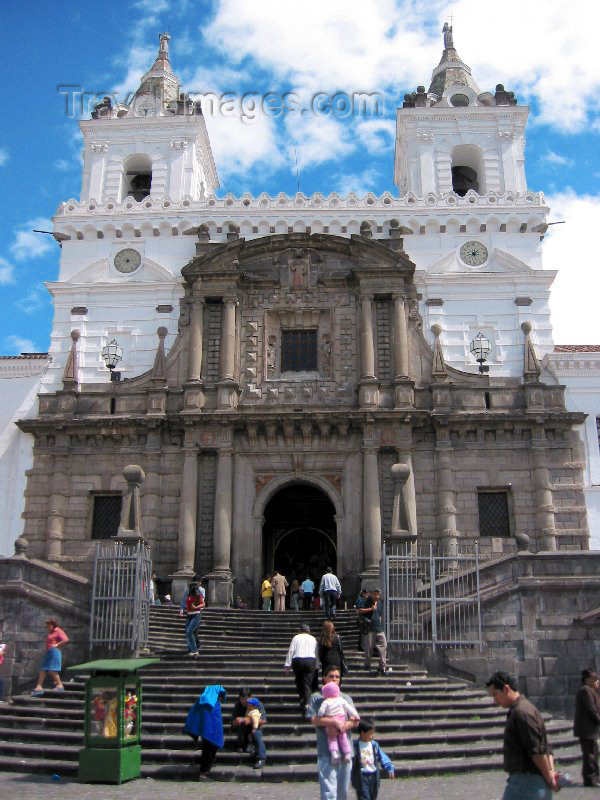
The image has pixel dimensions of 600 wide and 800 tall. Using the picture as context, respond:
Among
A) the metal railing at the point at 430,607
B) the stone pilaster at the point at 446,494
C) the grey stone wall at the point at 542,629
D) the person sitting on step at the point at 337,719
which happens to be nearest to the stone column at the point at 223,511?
the stone pilaster at the point at 446,494

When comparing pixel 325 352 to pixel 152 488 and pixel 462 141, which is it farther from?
pixel 462 141

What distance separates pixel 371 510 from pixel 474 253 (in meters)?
10.2

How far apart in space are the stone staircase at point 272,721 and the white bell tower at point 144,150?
1883 centimetres

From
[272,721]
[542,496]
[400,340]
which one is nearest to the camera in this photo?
[272,721]

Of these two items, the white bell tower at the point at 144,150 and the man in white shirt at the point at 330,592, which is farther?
the white bell tower at the point at 144,150

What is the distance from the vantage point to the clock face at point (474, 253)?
29984mm

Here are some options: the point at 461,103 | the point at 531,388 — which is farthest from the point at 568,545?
the point at 461,103

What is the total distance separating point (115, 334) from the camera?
1158 inches

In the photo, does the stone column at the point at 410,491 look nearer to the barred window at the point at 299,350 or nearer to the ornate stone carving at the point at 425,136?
the barred window at the point at 299,350

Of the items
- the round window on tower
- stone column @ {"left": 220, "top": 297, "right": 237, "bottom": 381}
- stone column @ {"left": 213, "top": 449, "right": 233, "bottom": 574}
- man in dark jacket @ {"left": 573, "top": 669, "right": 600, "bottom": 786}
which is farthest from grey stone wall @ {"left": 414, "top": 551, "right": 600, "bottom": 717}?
the round window on tower

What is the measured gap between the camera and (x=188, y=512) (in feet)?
85.2

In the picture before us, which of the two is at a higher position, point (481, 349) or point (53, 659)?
point (481, 349)

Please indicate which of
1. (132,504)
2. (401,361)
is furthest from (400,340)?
(132,504)

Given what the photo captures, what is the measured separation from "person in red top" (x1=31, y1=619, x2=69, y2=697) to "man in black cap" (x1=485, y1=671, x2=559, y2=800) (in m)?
11.7
